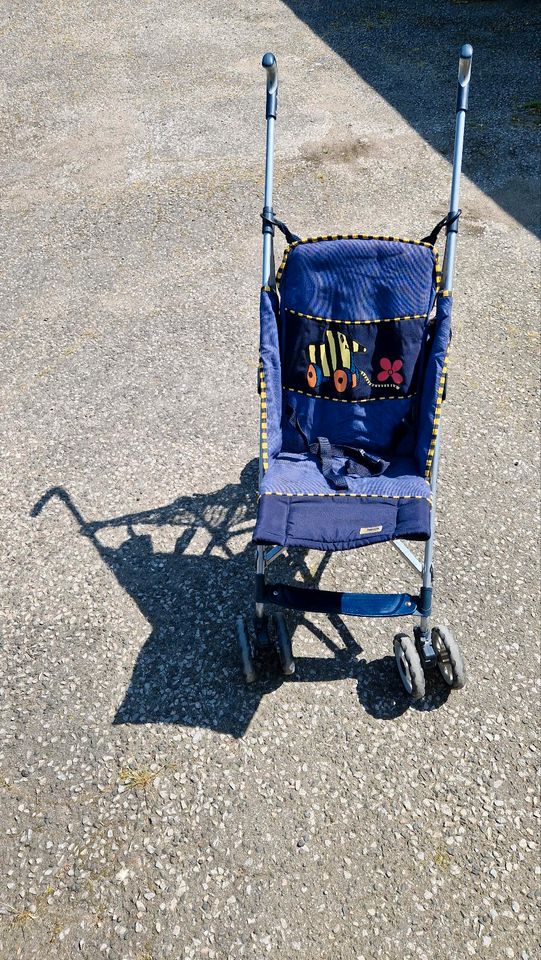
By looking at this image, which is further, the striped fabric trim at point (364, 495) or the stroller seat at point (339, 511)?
the striped fabric trim at point (364, 495)

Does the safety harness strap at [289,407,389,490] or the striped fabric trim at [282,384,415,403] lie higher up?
the striped fabric trim at [282,384,415,403]

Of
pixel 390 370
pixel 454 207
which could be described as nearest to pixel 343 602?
pixel 390 370

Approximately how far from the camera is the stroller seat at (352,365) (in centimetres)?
369

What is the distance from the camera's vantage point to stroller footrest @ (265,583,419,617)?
11.4 ft

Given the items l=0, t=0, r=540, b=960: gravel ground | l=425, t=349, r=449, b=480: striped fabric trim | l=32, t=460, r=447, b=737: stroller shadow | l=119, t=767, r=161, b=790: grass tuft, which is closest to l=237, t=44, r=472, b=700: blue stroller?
l=425, t=349, r=449, b=480: striped fabric trim

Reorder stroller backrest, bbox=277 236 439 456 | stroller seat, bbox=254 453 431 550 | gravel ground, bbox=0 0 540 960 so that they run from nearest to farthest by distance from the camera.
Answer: gravel ground, bbox=0 0 540 960 → stroller seat, bbox=254 453 431 550 → stroller backrest, bbox=277 236 439 456

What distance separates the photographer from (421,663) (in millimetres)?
3611

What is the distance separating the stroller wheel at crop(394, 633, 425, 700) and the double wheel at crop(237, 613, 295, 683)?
50 centimetres

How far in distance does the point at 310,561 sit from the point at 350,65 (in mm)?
7785

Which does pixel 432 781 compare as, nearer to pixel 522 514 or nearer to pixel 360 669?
pixel 360 669

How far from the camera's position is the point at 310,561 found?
14.2ft

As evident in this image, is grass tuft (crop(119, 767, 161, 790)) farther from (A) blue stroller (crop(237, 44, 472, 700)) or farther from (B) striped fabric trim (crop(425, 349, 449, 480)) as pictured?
(B) striped fabric trim (crop(425, 349, 449, 480))

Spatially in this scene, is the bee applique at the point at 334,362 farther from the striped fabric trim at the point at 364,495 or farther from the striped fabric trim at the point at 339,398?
Answer: the striped fabric trim at the point at 364,495

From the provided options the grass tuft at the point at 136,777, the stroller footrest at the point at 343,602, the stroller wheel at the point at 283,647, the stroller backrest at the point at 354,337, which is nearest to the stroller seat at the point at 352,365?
the stroller backrest at the point at 354,337
